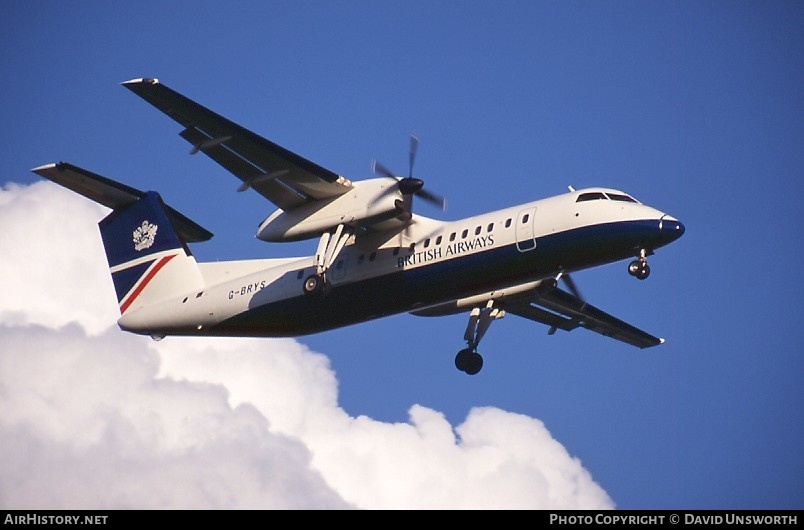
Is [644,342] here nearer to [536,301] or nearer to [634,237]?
[536,301]

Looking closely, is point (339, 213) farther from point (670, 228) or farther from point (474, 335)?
point (670, 228)

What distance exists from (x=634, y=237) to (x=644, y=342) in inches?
296

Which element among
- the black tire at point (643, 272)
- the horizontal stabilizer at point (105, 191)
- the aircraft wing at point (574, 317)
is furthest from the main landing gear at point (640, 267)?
the horizontal stabilizer at point (105, 191)

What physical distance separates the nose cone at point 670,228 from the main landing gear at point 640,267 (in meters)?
0.48

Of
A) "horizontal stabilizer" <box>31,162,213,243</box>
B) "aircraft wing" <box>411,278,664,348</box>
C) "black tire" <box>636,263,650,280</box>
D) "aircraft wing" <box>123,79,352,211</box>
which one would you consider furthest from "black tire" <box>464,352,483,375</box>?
"horizontal stabilizer" <box>31,162,213,243</box>

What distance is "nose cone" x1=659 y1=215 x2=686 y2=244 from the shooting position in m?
21.0

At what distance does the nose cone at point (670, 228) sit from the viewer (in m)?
21.0

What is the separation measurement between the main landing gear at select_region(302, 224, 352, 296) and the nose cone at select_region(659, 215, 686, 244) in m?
5.90

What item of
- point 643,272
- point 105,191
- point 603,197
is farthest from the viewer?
point 105,191

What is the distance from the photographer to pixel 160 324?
2469cm

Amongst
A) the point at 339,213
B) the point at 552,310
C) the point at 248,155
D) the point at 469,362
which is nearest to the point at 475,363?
the point at 469,362

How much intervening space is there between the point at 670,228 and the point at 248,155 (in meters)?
8.00

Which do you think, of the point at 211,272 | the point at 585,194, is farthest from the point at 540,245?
the point at 211,272

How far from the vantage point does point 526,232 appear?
21797 millimetres
